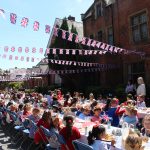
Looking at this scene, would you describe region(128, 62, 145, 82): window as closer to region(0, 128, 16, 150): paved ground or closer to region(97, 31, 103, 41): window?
region(97, 31, 103, 41): window

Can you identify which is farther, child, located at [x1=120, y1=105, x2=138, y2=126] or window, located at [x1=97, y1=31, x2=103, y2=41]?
window, located at [x1=97, y1=31, x2=103, y2=41]

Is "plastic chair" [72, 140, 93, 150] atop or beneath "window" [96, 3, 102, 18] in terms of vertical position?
beneath

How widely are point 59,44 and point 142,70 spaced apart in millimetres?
8045

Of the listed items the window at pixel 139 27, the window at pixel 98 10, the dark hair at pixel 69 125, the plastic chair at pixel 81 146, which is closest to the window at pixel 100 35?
the window at pixel 98 10

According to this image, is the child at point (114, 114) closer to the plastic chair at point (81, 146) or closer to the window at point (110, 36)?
the plastic chair at point (81, 146)

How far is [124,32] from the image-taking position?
20.7 metres

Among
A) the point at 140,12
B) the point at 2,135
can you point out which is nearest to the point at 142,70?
the point at 140,12

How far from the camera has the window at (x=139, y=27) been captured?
61.9 ft

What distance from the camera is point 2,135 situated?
1154cm

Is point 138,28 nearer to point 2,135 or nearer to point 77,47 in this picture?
point 77,47

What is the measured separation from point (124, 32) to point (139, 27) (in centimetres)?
154

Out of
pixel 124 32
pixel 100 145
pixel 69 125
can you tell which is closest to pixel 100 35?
pixel 124 32

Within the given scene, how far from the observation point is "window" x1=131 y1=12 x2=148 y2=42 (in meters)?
18.9

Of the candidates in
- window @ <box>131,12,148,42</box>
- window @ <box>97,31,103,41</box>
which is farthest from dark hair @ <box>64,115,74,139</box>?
window @ <box>97,31,103,41</box>
